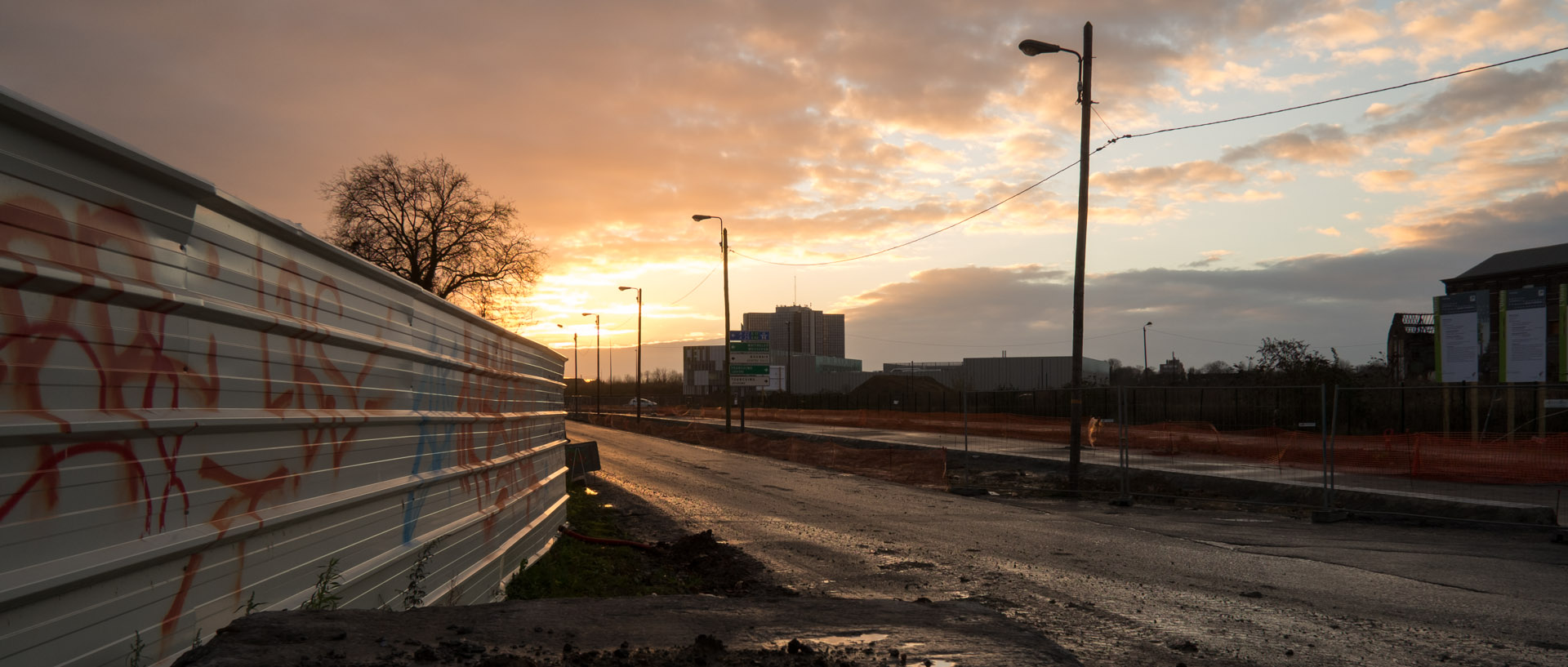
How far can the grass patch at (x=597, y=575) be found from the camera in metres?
8.65

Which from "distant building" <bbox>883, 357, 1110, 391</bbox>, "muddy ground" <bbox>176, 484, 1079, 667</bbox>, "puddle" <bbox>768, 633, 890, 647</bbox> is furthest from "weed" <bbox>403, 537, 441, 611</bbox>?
"distant building" <bbox>883, 357, 1110, 391</bbox>

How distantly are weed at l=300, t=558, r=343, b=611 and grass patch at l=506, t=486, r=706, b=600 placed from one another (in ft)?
9.67

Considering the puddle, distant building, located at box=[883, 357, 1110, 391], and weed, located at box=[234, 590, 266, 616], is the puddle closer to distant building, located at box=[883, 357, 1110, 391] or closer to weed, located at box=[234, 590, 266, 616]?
weed, located at box=[234, 590, 266, 616]

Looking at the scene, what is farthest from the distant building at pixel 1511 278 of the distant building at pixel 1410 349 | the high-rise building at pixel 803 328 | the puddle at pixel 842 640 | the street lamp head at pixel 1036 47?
the high-rise building at pixel 803 328

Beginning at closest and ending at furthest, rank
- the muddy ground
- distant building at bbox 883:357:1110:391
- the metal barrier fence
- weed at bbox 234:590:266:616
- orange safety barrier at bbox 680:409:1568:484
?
the muddy ground
weed at bbox 234:590:266:616
the metal barrier fence
orange safety barrier at bbox 680:409:1568:484
distant building at bbox 883:357:1110:391

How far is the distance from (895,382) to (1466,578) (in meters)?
98.7

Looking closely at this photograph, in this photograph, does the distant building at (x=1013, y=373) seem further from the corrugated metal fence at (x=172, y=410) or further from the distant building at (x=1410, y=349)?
the corrugated metal fence at (x=172, y=410)

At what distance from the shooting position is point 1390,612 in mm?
7602

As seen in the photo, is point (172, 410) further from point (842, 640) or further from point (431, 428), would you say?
point (842, 640)

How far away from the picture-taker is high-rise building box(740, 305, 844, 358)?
152875 millimetres

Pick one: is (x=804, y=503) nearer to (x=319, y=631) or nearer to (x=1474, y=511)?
(x=1474, y=511)

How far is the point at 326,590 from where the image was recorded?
4.52 m

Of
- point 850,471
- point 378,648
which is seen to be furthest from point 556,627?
point 850,471

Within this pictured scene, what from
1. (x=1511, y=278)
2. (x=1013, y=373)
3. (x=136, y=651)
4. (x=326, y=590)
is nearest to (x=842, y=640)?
(x=326, y=590)
